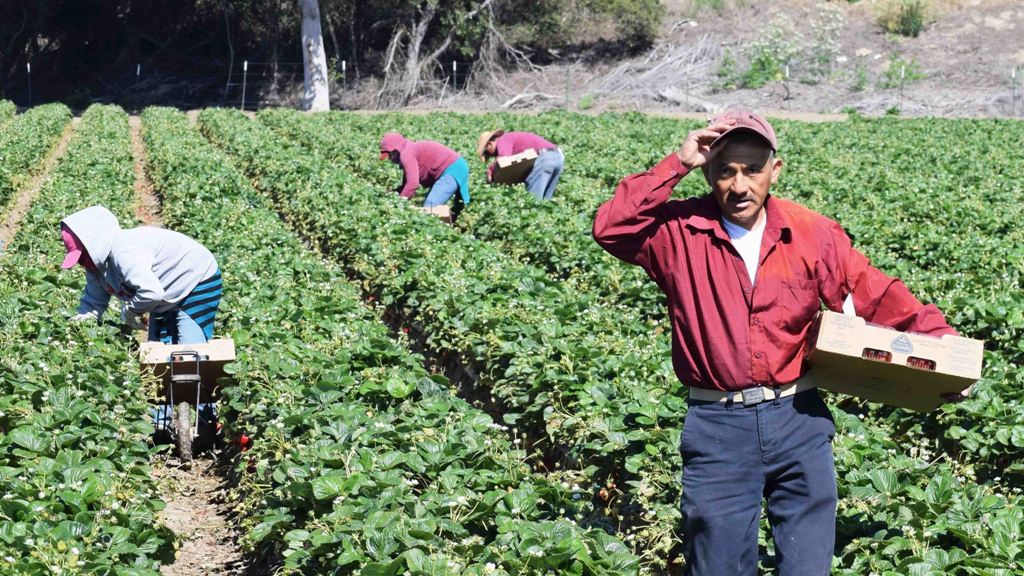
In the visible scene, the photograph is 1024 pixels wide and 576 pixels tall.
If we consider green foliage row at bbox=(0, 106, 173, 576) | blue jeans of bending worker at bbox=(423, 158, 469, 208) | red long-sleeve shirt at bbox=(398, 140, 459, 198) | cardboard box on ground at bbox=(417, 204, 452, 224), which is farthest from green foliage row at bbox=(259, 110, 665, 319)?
green foliage row at bbox=(0, 106, 173, 576)

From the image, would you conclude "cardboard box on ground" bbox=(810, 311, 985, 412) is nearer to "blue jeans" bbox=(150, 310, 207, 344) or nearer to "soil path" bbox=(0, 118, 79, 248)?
"blue jeans" bbox=(150, 310, 207, 344)

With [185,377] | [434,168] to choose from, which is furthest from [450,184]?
[185,377]

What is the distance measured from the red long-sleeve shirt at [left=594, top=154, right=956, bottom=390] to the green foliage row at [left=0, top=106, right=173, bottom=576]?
209cm

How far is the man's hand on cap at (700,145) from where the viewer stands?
11.2 ft

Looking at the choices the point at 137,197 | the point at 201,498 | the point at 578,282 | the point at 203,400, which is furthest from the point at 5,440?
the point at 137,197

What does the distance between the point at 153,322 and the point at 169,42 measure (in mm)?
45853

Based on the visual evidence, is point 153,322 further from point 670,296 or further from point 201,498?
point 670,296

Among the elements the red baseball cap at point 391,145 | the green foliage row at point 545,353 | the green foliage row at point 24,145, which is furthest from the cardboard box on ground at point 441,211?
the green foliage row at point 24,145

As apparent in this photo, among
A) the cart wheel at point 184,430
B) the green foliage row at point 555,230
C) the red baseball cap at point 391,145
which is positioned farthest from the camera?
the red baseball cap at point 391,145

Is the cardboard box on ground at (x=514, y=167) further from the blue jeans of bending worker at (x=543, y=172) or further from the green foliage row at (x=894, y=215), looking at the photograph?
the green foliage row at (x=894, y=215)

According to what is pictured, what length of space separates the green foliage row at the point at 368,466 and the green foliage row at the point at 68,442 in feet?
1.75

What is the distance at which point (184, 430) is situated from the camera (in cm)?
647

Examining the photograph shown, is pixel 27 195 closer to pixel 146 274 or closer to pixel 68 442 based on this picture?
pixel 146 274

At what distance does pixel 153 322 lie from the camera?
712cm
